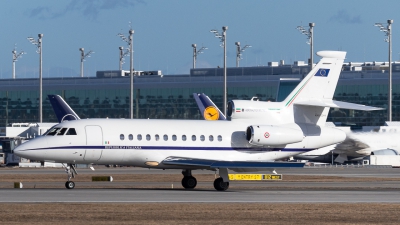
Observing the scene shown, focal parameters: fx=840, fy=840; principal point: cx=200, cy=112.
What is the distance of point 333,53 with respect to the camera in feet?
158

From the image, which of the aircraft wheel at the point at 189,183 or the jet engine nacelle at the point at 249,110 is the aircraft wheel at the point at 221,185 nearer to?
the aircraft wheel at the point at 189,183

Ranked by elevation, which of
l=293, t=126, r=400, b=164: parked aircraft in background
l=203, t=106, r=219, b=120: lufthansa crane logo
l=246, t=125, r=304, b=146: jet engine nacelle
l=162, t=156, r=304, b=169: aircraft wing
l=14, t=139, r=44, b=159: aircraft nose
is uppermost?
l=203, t=106, r=219, b=120: lufthansa crane logo

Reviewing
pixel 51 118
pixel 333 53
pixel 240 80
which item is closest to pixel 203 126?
pixel 333 53

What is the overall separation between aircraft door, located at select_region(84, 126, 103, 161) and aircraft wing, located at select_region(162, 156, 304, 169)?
3.50m

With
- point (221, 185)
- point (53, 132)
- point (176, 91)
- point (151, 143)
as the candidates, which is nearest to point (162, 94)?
point (176, 91)

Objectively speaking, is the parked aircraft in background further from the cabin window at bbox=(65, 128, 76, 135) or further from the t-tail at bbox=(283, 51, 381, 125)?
the cabin window at bbox=(65, 128, 76, 135)

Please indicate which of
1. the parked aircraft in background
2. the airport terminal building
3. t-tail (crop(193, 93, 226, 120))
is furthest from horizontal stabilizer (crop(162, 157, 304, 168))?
the airport terminal building

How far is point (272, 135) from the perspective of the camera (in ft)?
150

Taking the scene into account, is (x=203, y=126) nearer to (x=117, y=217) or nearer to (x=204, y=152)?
(x=204, y=152)

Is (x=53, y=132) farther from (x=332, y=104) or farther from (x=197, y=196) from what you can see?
(x=332, y=104)

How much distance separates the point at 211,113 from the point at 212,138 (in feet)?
97.7

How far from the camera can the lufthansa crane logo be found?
7450 cm

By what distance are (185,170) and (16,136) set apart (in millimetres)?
65643

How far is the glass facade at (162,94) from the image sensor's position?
458 ft
